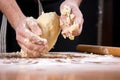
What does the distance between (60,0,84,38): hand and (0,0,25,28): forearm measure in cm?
14

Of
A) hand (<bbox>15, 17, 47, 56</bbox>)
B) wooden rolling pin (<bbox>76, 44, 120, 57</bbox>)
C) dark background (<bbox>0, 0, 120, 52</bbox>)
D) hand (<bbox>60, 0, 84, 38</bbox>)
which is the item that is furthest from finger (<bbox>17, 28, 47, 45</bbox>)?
dark background (<bbox>0, 0, 120, 52</bbox>)

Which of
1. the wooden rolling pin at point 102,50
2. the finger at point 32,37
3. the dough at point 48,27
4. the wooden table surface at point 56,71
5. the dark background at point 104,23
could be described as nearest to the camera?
the wooden table surface at point 56,71

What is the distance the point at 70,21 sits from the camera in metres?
1.17

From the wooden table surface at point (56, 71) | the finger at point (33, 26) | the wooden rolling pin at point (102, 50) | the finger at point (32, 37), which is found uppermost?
the finger at point (33, 26)

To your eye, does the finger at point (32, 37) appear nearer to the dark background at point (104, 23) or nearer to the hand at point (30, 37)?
the hand at point (30, 37)

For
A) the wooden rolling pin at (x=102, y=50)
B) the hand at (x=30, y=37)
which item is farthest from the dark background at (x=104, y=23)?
the hand at (x=30, y=37)

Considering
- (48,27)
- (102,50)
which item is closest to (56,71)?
(48,27)

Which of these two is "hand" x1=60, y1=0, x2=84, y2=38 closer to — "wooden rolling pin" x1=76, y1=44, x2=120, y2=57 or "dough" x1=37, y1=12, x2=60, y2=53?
"dough" x1=37, y1=12, x2=60, y2=53

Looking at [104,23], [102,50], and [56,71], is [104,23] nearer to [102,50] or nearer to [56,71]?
[102,50]

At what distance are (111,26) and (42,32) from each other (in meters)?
1.39

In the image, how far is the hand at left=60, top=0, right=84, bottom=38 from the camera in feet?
3.79

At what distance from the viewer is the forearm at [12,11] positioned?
45.4 inches

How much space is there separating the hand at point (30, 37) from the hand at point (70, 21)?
10 cm

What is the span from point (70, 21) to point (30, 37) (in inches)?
6.4
